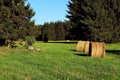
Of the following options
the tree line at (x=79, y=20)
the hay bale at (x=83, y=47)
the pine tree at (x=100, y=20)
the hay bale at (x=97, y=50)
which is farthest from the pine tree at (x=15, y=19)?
the pine tree at (x=100, y=20)

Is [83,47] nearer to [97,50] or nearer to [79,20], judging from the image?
[97,50]

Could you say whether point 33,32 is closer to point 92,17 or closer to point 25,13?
point 25,13

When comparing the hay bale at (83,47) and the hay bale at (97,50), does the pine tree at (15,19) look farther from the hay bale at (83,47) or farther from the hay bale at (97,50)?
the hay bale at (97,50)

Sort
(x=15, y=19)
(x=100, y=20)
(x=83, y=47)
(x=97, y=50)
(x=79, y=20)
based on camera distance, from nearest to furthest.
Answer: (x=97, y=50), (x=83, y=47), (x=15, y=19), (x=100, y=20), (x=79, y=20)

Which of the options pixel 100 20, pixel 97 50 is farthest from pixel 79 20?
pixel 97 50

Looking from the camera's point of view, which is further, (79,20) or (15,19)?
(79,20)

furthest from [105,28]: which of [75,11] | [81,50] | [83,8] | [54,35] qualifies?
[54,35]

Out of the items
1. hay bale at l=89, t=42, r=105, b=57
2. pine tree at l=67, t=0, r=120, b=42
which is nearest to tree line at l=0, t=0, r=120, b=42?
pine tree at l=67, t=0, r=120, b=42

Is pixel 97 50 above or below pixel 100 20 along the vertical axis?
below

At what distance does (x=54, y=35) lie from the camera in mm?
101688

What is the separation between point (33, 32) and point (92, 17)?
20.9m

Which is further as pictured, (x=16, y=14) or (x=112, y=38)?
(x=112, y=38)

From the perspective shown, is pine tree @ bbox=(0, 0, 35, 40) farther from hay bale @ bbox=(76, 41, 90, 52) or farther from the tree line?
hay bale @ bbox=(76, 41, 90, 52)

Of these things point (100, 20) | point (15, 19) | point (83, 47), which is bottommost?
point (83, 47)
